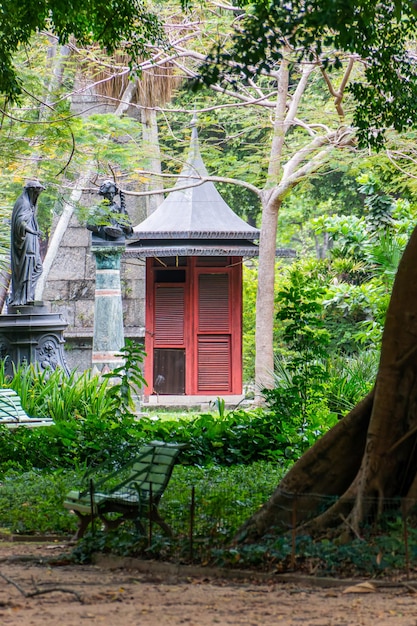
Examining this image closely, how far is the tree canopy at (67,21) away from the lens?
10508 mm

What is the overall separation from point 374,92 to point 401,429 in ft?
15.5

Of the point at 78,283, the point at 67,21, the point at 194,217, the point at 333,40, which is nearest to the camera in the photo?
the point at 333,40

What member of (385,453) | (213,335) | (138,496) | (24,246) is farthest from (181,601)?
(213,335)

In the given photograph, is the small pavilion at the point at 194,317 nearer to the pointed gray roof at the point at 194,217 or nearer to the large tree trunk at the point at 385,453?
the pointed gray roof at the point at 194,217

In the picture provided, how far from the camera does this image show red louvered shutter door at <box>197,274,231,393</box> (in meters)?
22.9

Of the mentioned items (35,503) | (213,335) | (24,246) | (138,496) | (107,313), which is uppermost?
(24,246)

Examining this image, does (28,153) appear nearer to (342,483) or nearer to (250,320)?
(250,320)

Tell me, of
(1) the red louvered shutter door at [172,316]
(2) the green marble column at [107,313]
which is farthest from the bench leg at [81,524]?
(1) the red louvered shutter door at [172,316]

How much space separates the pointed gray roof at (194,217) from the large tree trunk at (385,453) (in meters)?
13.8

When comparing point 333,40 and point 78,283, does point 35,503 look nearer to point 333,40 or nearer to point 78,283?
point 333,40

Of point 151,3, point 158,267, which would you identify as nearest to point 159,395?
point 158,267

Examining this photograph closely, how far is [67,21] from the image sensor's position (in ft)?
36.5

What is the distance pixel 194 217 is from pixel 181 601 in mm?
17155

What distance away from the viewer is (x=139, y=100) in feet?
79.6
